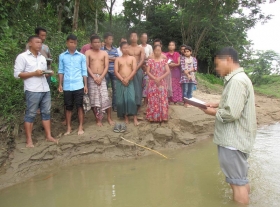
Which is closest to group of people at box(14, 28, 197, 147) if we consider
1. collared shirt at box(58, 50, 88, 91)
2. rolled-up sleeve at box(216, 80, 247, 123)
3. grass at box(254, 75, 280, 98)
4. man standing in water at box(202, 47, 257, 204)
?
collared shirt at box(58, 50, 88, 91)

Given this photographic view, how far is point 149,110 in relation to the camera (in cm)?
556

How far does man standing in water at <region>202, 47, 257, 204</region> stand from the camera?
102 inches

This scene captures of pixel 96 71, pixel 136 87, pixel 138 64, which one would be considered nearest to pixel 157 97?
pixel 136 87

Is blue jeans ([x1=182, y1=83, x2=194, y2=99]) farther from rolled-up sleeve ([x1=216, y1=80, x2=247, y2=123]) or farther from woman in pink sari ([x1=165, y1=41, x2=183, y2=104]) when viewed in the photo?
rolled-up sleeve ([x1=216, y1=80, x2=247, y2=123])

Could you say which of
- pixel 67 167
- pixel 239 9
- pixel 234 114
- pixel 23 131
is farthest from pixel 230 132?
pixel 239 9

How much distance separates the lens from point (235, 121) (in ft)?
8.82

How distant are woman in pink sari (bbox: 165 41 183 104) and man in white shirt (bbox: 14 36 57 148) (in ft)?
10.5

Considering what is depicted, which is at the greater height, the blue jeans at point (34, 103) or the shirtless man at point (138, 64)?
the shirtless man at point (138, 64)

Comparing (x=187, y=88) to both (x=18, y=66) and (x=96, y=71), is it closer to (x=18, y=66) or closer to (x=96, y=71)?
(x=96, y=71)

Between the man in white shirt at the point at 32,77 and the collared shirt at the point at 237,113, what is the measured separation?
2.87 meters

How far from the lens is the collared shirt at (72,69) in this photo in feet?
15.6

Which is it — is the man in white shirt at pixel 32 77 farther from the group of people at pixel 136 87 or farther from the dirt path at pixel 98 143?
the dirt path at pixel 98 143

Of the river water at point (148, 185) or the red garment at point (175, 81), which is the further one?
the red garment at point (175, 81)

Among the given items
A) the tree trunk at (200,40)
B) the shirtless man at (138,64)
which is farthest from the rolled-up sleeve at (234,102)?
the tree trunk at (200,40)
